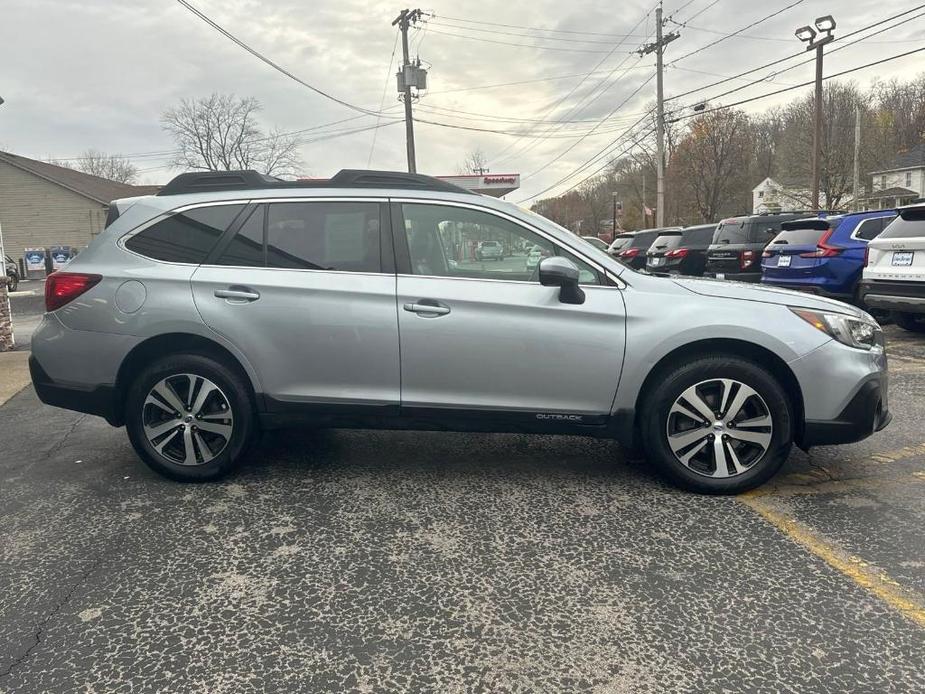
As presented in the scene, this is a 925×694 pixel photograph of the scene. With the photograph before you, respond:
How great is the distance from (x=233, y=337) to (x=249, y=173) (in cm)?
105

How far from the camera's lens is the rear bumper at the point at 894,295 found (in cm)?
761

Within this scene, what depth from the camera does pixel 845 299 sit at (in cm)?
980

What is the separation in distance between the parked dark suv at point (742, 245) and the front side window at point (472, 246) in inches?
392

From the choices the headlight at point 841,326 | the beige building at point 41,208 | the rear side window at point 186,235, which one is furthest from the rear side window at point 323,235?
the beige building at point 41,208

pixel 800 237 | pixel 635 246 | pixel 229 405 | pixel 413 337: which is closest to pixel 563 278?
pixel 413 337

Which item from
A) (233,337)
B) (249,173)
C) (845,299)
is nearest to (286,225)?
(249,173)

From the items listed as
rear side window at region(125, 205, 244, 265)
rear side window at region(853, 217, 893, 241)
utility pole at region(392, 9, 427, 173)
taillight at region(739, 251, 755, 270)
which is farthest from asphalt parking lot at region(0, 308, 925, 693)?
utility pole at region(392, 9, 427, 173)

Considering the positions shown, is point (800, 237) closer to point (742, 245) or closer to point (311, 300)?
point (742, 245)

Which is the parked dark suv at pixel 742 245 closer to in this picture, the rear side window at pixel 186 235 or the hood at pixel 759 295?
the hood at pixel 759 295

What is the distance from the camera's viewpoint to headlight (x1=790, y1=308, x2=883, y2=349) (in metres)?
3.54

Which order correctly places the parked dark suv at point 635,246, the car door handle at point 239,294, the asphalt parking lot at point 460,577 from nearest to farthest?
the asphalt parking lot at point 460,577 < the car door handle at point 239,294 < the parked dark suv at point 635,246

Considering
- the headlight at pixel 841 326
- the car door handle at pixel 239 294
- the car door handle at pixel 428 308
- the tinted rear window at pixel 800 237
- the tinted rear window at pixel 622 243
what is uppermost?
the tinted rear window at pixel 622 243

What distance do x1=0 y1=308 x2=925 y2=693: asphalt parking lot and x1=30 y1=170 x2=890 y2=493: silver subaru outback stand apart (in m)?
0.40

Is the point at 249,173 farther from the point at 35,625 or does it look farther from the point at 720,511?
the point at 720,511
